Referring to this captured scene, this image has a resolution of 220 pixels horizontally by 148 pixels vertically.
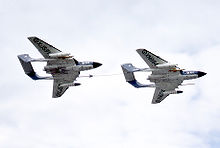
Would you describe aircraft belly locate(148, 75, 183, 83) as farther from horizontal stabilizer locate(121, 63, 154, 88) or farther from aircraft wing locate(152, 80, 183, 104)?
horizontal stabilizer locate(121, 63, 154, 88)

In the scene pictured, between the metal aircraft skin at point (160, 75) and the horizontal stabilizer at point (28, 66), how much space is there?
22.2m

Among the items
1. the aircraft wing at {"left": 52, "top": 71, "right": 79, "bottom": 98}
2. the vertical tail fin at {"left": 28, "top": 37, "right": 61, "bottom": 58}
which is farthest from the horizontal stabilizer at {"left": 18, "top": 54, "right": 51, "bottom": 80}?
the vertical tail fin at {"left": 28, "top": 37, "right": 61, "bottom": 58}

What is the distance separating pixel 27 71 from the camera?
6944 inches

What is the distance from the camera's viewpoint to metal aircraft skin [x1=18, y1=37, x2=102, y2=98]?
16825 centimetres

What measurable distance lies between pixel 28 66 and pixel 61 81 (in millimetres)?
9385

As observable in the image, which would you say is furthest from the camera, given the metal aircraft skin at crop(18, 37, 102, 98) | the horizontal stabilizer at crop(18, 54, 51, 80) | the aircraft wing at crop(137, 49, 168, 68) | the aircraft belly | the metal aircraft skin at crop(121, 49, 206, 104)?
the aircraft belly

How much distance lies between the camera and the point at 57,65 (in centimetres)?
17200

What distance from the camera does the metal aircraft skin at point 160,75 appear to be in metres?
171

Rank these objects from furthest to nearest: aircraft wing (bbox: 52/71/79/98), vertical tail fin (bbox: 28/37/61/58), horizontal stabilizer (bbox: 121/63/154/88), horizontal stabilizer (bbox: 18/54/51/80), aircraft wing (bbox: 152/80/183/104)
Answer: aircraft wing (bbox: 152/80/183/104) → horizontal stabilizer (bbox: 121/63/154/88) → aircraft wing (bbox: 52/71/79/98) → horizontal stabilizer (bbox: 18/54/51/80) → vertical tail fin (bbox: 28/37/61/58)

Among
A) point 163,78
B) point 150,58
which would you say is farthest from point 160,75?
point 150,58

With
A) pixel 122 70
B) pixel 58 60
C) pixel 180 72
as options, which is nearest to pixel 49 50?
pixel 58 60

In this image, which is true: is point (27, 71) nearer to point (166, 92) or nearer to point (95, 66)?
point (95, 66)

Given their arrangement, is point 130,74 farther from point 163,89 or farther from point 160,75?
point 163,89

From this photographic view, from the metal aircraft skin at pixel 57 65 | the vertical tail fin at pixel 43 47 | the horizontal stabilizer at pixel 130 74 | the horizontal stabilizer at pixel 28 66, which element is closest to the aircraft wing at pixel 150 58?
the horizontal stabilizer at pixel 130 74
